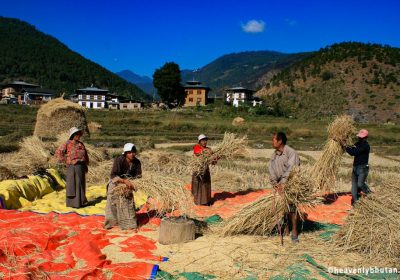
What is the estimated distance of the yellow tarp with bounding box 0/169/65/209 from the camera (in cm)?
556

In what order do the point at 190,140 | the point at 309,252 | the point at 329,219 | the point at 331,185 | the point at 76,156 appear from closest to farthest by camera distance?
the point at 309,252
the point at 329,219
the point at 76,156
the point at 331,185
the point at 190,140

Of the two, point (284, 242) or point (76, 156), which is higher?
point (76, 156)

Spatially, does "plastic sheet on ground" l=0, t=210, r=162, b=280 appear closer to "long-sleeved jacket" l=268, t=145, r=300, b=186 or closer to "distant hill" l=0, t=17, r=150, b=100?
"long-sleeved jacket" l=268, t=145, r=300, b=186

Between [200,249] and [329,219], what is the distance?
2150mm

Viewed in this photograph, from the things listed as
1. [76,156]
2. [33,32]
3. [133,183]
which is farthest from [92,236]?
[33,32]

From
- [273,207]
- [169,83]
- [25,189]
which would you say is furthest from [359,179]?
[169,83]

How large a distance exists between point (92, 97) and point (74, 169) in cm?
4722

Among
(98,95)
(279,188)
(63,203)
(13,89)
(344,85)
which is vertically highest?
(344,85)

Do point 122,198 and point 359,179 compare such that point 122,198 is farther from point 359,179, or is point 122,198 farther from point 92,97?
point 92,97

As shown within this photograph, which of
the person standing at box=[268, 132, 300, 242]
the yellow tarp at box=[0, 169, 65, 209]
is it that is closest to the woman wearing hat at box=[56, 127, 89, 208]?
the yellow tarp at box=[0, 169, 65, 209]

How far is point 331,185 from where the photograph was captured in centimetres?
649

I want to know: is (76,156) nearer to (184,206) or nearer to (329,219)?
(184,206)

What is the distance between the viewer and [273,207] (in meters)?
4.29

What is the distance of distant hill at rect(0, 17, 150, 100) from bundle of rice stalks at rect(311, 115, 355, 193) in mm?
56075
